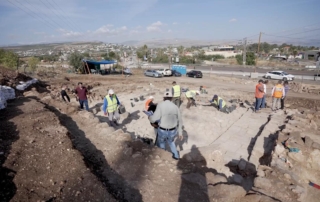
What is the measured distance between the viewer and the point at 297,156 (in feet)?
18.3

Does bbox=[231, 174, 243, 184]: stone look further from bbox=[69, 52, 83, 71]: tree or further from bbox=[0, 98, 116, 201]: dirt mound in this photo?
bbox=[69, 52, 83, 71]: tree

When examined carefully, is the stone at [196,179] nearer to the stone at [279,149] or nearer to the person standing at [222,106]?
the stone at [279,149]

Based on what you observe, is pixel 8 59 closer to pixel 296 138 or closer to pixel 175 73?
pixel 175 73

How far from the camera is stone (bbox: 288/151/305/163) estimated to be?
5.52 meters

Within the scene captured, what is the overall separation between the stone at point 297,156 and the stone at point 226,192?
10.4 ft

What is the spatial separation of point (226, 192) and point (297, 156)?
3530mm

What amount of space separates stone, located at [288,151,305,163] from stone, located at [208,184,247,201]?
318 cm

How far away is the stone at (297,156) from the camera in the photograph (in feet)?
18.1

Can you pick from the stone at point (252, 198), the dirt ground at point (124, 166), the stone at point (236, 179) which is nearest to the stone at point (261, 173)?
the dirt ground at point (124, 166)

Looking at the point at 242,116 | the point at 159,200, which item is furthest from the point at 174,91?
the point at 159,200

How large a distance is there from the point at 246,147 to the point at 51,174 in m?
5.90

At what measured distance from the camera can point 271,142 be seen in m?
6.94

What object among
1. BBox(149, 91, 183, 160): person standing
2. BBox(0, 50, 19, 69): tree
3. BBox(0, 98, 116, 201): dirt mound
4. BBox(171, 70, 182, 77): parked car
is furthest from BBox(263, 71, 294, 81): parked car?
BBox(0, 50, 19, 69): tree

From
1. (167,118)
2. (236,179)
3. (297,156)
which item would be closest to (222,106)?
(297,156)
